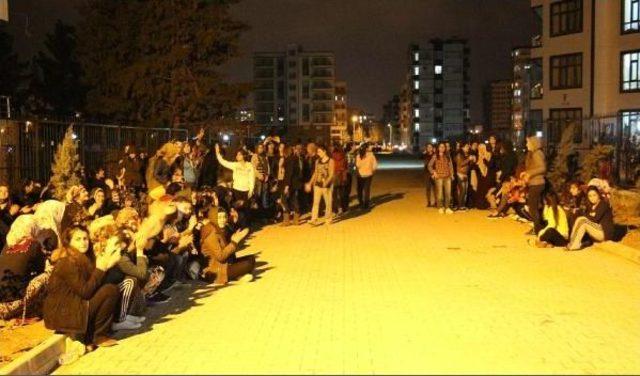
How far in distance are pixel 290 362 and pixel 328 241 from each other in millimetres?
9224

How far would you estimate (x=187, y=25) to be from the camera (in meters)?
44.2

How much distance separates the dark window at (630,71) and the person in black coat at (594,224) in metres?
31.1

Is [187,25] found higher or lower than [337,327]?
higher

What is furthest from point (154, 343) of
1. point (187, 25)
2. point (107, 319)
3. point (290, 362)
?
point (187, 25)

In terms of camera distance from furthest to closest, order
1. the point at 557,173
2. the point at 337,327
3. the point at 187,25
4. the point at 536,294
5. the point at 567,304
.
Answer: the point at 187,25 < the point at 557,173 < the point at 536,294 < the point at 567,304 < the point at 337,327

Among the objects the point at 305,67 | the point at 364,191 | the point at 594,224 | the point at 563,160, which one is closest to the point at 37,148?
the point at 364,191

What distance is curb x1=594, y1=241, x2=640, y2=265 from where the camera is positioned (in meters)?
13.3

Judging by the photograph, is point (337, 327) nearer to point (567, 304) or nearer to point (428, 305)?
point (428, 305)

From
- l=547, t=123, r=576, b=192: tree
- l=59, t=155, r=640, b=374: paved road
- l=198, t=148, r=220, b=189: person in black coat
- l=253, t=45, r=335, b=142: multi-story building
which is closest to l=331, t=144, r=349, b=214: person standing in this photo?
l=198, t=148, r=220, b=189: person in black coat

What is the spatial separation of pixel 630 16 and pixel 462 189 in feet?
84.5

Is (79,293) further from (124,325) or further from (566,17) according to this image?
(566,17)

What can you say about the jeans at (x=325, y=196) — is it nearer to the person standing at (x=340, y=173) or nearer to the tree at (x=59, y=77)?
the person standing at (x=340, y=173)

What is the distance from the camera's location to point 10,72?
184 feet

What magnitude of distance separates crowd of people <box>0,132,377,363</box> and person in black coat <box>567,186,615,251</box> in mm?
6051
